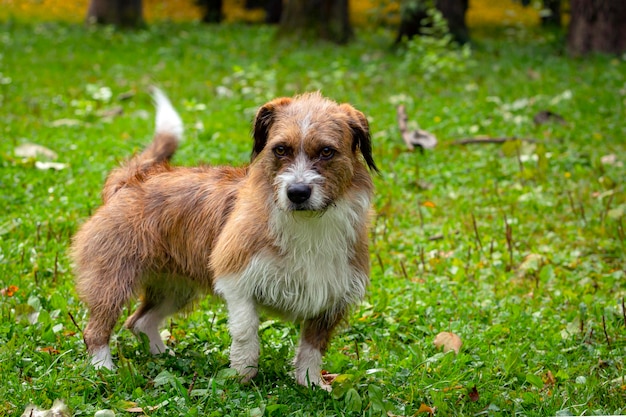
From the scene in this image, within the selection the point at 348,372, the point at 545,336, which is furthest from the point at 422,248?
the point at 348,372

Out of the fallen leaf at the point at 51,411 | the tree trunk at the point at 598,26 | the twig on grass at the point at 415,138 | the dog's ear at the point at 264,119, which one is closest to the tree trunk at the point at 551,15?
the tree trunk at the point at 598,26

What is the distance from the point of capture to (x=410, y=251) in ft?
→ 22.6

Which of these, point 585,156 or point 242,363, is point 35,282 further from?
point 585,156

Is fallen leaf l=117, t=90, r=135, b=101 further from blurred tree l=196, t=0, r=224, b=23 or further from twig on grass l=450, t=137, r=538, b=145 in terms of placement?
blurred tree l=196, t=0, r=224, b=23

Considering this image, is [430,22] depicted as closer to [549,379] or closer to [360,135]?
[360,135]

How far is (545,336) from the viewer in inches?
210

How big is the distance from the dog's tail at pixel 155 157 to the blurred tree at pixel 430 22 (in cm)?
1117

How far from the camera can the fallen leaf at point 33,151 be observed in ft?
28.2

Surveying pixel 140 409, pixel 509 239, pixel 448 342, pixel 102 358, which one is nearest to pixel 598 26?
pixel 509 239

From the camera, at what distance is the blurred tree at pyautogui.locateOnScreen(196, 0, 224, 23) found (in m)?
26.0

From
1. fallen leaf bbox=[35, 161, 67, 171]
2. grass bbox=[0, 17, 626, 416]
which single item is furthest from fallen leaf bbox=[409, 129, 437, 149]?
fallen leaf bbox=[35, 161, 67, 171]

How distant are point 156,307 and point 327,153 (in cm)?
175

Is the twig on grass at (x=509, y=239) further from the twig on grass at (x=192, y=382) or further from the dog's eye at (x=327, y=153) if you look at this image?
the twig on grass at (x=192, y=382)

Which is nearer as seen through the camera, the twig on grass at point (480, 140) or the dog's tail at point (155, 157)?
the dog's tail at point (155, 157)
